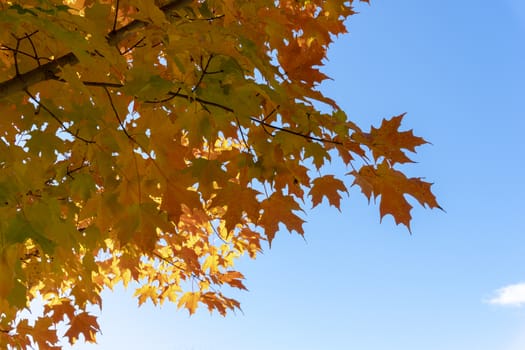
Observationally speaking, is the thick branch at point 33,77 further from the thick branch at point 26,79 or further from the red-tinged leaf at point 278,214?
the red-tinged leaf at point 278,214

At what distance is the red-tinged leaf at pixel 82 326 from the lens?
12.2 feet

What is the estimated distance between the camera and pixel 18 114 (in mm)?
2406

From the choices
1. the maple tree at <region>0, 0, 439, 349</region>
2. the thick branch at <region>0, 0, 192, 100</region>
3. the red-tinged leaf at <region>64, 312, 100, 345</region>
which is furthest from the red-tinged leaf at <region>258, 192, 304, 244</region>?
the red-tinged leaf at <region>64, 312, 100, 345</region>

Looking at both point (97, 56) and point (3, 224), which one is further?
point (97, 56)

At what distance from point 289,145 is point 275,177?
0.81ft

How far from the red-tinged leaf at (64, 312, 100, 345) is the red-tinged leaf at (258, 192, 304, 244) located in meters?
2.11

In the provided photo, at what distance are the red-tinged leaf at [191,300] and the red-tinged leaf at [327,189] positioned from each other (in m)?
2.32

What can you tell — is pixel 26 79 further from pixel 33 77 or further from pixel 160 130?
pixel 160 130

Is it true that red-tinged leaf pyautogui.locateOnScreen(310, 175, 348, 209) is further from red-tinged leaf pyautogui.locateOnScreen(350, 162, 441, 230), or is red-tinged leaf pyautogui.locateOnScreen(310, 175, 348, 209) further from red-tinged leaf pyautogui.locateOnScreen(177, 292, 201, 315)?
red-tinged leaf pyautogui.locateOnScreen(177, 292, 201, 315)

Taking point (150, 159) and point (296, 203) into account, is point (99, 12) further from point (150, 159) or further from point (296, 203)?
point (296, 203)

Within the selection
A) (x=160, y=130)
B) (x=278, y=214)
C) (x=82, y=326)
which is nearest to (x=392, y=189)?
(x=278, y=214)

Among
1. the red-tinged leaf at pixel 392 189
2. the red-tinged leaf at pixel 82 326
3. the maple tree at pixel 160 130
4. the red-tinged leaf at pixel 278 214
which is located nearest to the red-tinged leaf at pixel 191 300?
the red-tinged leaf at pixel 82 326

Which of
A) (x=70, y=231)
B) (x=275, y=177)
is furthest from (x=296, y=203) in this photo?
(x=70, y=231)

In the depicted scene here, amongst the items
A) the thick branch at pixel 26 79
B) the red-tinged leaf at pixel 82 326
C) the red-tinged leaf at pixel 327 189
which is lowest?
the red-tinged leaf at pixel 82 326
